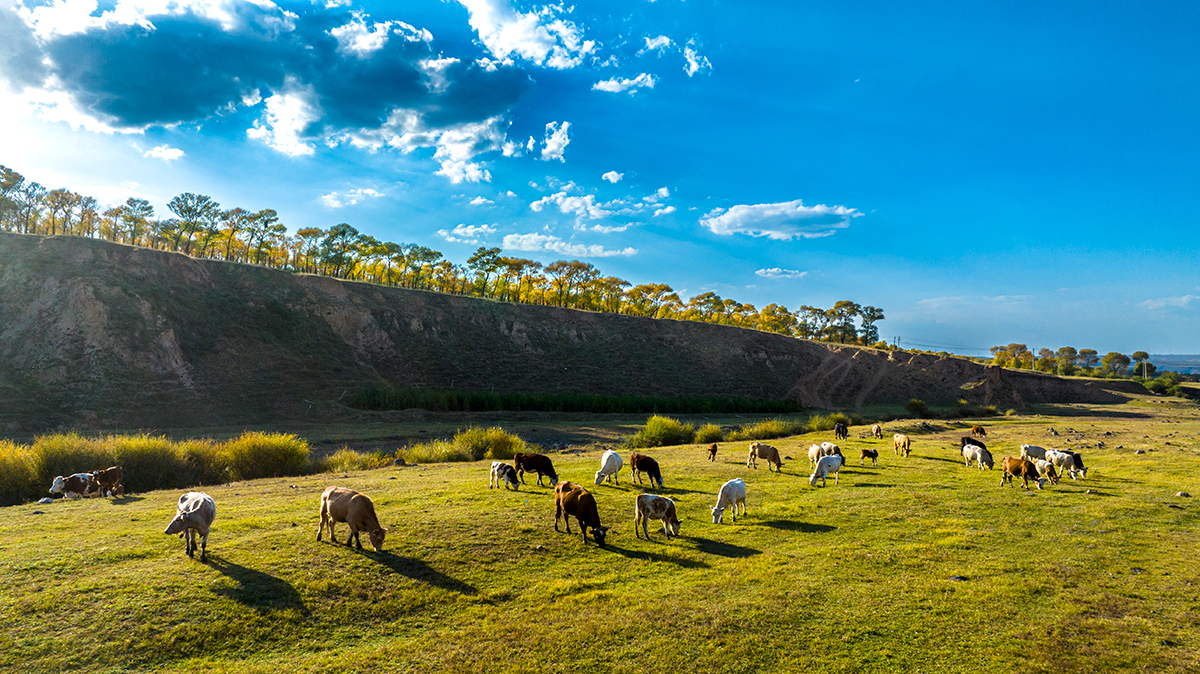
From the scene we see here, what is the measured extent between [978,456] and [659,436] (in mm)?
16022

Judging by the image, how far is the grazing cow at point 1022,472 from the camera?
1625cm

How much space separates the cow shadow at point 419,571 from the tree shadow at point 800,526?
23.5 ft

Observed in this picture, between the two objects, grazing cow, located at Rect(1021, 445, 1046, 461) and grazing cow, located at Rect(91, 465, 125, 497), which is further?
grazing cow, located at Rect(1021, 445, 1046, 461)

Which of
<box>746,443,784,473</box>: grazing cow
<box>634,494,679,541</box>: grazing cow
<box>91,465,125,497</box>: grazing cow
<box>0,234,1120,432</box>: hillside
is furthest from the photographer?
<box>0,234,1120,432</box>: hillside

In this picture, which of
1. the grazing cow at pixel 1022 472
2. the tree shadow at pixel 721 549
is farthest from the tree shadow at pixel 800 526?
the grazing cow at pixel 1022 472

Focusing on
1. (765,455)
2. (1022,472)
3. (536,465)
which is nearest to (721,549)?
(536,465)

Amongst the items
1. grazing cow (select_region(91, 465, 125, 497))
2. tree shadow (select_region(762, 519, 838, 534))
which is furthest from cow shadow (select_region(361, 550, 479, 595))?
grazing cow (select_region(91, 465, 125, 497))

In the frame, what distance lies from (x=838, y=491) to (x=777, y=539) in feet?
19.0

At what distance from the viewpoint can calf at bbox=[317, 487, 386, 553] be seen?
9383 millimetres

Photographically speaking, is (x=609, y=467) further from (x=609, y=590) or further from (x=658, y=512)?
(x=609, y=590)

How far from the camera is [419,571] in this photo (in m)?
8.70

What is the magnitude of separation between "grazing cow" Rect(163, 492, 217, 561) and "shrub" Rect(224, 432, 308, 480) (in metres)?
12.8

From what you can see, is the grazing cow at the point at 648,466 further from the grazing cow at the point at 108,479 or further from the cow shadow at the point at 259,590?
the grazing cow at the point at 108,479

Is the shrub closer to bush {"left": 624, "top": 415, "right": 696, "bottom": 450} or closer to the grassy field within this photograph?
the grassy field
